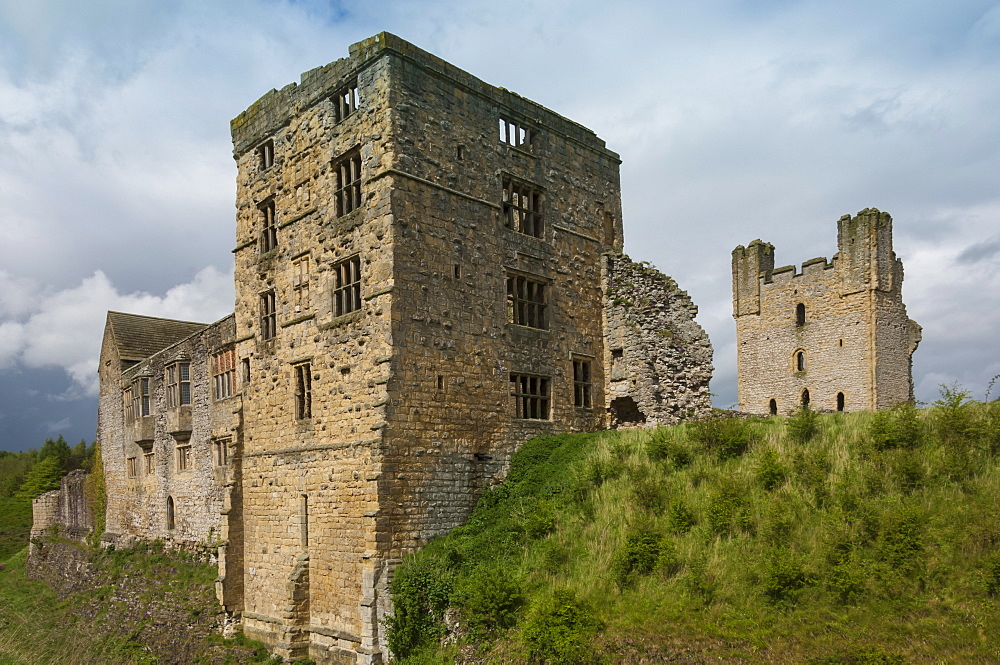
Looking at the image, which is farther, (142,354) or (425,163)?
(142,354)

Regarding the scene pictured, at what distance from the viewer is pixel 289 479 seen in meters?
19.7

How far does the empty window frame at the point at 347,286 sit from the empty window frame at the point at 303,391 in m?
1.94

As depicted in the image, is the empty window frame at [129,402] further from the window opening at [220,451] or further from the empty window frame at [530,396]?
the empty window frame at [530,396]

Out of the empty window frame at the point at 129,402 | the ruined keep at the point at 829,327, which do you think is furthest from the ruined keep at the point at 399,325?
the ruined keep at the point at 829,327

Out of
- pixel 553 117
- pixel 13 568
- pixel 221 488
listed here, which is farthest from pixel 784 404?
pixel 13 568

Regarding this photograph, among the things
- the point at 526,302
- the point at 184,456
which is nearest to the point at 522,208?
the point at 526,302

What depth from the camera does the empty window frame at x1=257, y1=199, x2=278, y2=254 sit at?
2214cm

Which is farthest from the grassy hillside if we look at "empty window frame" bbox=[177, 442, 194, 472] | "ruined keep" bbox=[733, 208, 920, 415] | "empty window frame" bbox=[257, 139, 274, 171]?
Answer: "ruined keep" bbox=[733, 208, 920, 415]

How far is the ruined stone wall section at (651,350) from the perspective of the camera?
21906 mm

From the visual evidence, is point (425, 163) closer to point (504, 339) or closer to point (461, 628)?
point (504, 339)

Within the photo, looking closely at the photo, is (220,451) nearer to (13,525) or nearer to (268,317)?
(268,317)

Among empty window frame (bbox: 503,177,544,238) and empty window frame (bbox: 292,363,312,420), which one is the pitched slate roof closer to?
empty window frame (bbox: 292,363,312,420)

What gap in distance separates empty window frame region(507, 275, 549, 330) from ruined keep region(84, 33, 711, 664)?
6 cm

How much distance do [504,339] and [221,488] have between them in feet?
42.8
